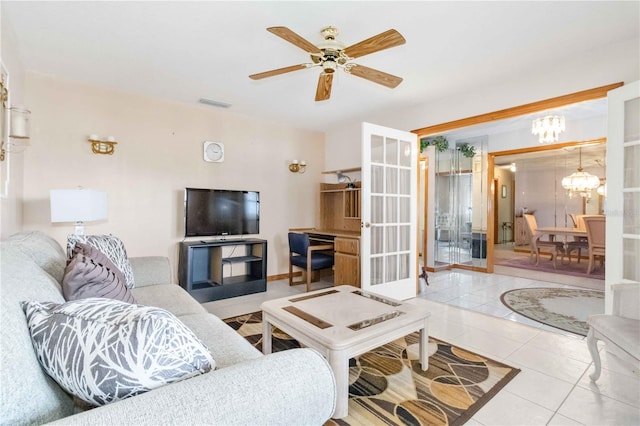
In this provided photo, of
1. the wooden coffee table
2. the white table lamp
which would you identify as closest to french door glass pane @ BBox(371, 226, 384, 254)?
the wooden coffee table

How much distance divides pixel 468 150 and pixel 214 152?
4557 millimetres

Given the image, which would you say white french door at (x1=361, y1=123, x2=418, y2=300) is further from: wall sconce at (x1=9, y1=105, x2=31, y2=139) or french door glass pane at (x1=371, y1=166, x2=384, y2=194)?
wall sconce at (x1=9, y1=105, x2=31, y2=139)

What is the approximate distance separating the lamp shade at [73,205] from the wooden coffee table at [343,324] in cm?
182

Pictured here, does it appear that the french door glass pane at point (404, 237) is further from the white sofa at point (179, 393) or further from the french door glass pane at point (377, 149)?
the white sofa at point (179, 393)

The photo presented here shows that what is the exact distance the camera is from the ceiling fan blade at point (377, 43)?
1.83 meters

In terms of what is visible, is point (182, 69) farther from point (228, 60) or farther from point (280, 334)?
point (280, 334)

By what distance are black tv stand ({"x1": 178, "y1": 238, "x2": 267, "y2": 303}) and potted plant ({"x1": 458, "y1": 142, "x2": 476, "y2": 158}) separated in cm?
418

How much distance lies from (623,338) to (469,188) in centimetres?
444

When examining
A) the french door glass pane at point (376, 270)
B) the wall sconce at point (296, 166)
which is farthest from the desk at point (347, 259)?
the wall sconce at point (296, 166)

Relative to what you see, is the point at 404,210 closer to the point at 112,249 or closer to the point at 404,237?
the point at 404,237

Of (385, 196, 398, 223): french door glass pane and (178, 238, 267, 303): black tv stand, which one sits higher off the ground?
(385, 196, 398, 223): french door glass pane

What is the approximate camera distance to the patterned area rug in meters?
1.64

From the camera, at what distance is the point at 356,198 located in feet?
15.2

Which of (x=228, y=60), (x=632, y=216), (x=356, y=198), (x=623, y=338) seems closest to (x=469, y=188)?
(x=356, y=198)
